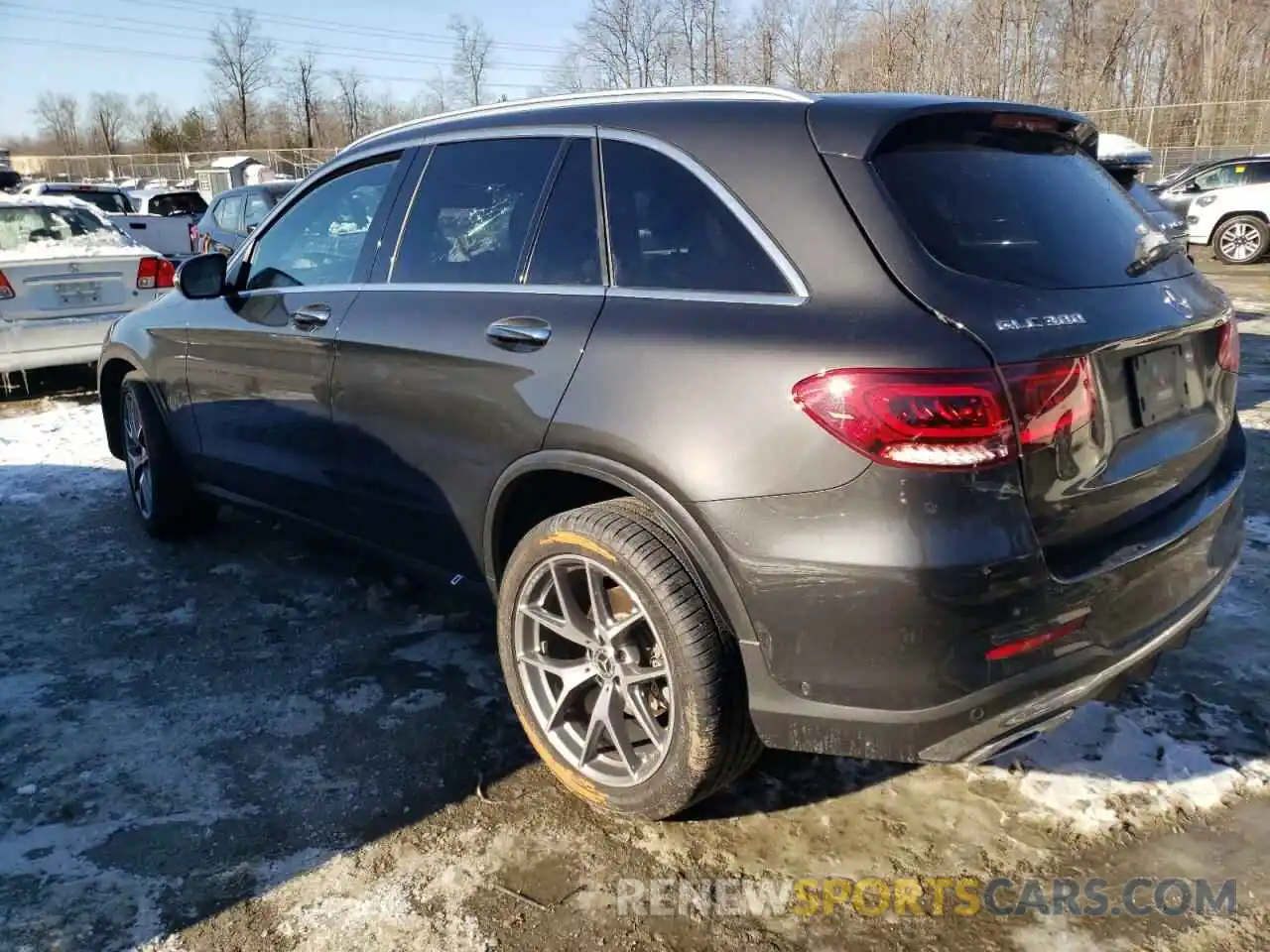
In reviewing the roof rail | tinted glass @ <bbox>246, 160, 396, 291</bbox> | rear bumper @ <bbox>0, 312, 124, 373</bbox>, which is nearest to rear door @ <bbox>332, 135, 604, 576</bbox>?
the roof rail

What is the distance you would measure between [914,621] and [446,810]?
1453 millimetres

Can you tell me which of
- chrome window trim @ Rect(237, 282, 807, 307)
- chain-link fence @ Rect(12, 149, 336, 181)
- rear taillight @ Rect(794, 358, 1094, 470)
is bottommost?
rear taillight @ Rect(794, 358, 1094, 470)

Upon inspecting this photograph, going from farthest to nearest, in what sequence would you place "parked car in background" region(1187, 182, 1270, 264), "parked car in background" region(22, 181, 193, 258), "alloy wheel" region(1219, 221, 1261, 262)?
1. "parked car in background" region(22, 181, 193, 258)
2. "alloy wheel" region(1219, 221, 1261, 262)
3. "parked car in background" region(1187, 182, 1270, 264)

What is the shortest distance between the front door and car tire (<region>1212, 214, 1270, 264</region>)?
673 inches

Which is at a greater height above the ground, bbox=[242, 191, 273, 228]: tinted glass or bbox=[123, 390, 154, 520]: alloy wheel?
bbox=[242, 191, 273, 228]: tinted glass

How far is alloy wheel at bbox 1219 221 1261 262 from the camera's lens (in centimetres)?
1634

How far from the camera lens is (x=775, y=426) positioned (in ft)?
7.00

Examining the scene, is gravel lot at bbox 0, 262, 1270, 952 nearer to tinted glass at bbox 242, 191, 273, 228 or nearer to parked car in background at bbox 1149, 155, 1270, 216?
tinted glass at bbox 242, 191, 273, 228

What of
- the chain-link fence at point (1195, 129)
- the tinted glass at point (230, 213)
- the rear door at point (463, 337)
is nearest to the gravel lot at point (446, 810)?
the rear door at point (463, 337)

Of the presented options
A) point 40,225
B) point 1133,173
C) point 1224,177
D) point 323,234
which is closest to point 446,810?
point 323,234

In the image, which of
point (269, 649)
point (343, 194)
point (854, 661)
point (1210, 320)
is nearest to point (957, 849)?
point (854, 661)

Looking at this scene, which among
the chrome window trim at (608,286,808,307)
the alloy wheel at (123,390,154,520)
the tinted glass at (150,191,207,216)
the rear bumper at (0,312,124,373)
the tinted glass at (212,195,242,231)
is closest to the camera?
the chrome window trim at (608,286,808,307)

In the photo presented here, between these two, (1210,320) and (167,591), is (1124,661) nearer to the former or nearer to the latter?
(1210,320)

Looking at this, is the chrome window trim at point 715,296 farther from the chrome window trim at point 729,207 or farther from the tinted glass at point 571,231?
the tinted glass at point 571,231
